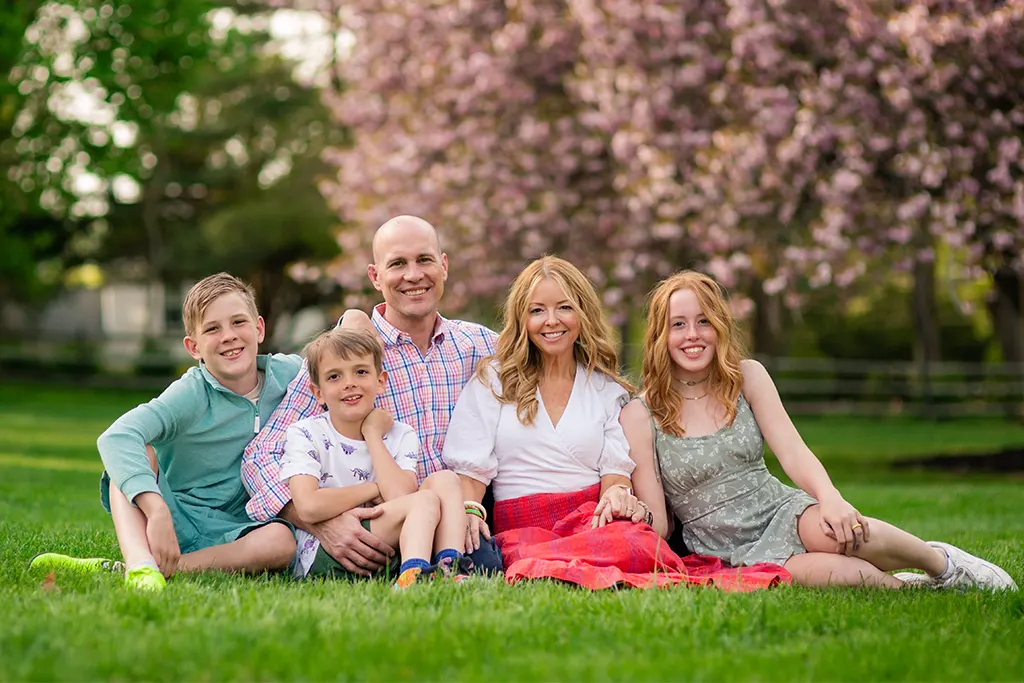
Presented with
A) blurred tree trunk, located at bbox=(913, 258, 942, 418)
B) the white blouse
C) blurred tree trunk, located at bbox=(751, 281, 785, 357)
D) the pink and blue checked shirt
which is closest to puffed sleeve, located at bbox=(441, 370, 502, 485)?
the white blouse

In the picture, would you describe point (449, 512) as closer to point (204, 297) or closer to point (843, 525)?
point (204, 297)

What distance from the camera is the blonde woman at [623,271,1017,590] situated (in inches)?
203

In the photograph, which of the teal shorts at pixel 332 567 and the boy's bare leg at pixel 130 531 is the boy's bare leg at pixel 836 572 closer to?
the teal shorts at pixel 332 567

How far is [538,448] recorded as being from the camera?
533cm

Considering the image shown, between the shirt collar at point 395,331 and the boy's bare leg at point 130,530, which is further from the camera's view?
the shirt collar at point 395,331

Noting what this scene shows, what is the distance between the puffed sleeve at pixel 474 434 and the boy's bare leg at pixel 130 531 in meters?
1.29

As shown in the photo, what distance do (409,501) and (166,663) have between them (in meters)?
1.64

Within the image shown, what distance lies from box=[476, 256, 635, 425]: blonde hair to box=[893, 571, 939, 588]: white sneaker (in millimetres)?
1420

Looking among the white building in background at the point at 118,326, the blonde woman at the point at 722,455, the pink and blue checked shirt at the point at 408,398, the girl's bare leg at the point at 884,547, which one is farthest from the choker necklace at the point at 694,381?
the white building in background at the point at 118,326

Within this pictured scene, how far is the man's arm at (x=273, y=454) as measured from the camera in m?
5.13

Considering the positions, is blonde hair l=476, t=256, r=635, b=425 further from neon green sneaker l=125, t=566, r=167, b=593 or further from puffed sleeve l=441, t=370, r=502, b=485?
neon green sneaker l=125, t=566, r=167, b=593

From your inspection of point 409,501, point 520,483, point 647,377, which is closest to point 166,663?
point 409,501

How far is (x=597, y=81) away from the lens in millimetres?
14352

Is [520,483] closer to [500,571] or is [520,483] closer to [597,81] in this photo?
[500,571]
